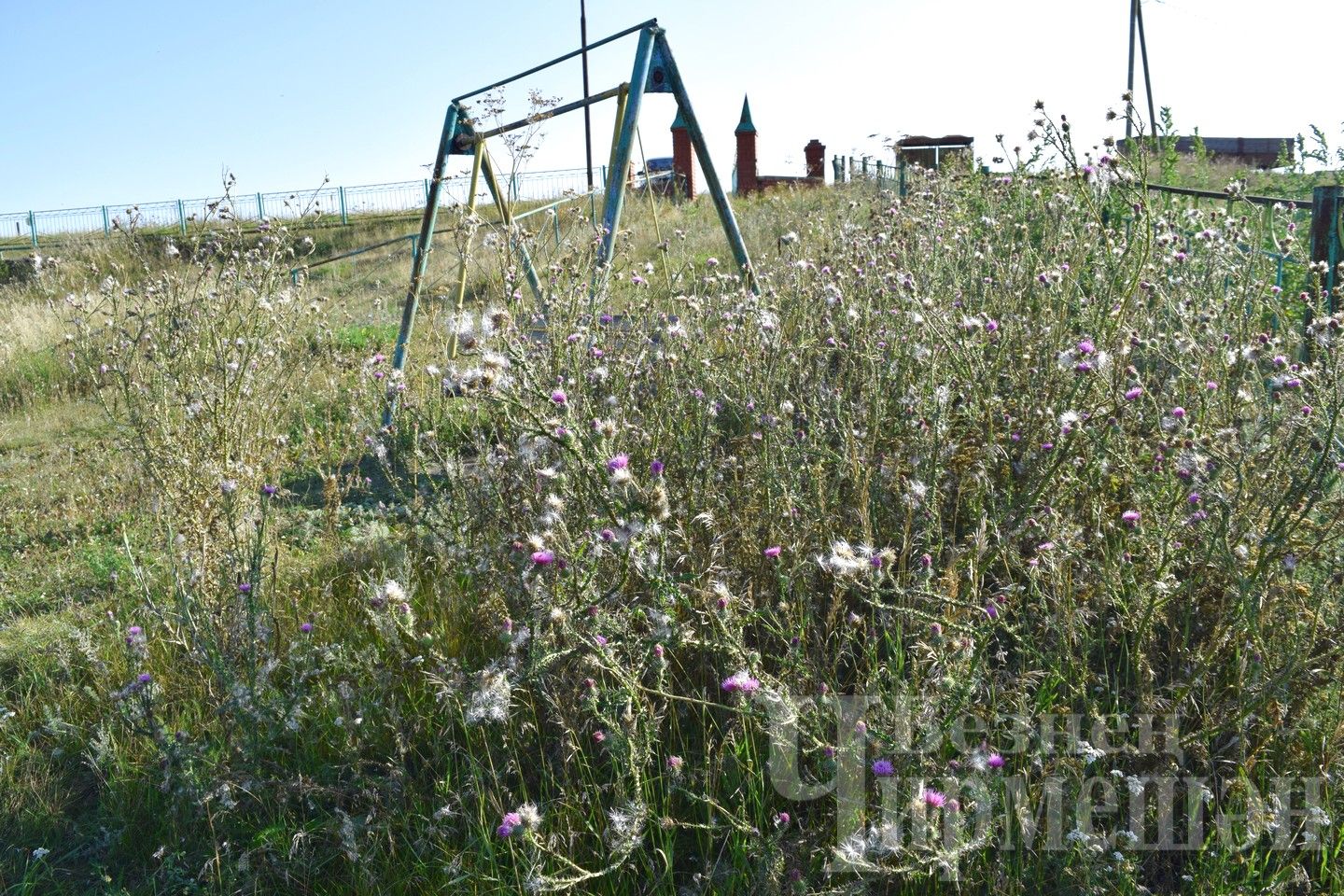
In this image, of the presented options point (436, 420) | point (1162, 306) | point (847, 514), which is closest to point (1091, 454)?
point (847, 514)

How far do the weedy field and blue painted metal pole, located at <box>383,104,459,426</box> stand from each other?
1.24 meters

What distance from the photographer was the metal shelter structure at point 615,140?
4.75 m

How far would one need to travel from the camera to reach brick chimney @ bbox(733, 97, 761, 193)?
25.7 m

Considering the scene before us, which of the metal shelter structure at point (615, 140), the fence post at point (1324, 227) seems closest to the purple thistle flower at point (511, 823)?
the metal shelter structure at point (615, 140)

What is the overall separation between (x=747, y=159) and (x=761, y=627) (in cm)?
2454

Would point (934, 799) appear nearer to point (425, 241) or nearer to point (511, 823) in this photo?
point (511, 823)

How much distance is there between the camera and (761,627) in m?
2.62

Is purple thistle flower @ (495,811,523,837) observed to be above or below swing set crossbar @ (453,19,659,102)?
below

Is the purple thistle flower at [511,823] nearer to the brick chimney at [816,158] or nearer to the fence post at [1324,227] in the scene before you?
the fence post at [1324,227]

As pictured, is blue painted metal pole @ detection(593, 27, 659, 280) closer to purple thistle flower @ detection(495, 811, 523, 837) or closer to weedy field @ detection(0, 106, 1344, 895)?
weedy field @ detection(0, 106, 1344, 895)

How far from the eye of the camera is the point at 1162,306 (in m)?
3.71

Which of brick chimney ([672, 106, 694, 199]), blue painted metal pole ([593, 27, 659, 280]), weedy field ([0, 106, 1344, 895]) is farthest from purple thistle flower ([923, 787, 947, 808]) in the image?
brick chimney ([672, 106, 694, 199])

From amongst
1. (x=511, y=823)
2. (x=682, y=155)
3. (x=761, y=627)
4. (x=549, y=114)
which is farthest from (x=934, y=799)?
(x=682, y=155)

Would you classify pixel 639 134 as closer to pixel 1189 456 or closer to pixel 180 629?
pixel 180 629
